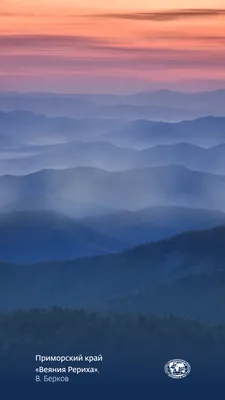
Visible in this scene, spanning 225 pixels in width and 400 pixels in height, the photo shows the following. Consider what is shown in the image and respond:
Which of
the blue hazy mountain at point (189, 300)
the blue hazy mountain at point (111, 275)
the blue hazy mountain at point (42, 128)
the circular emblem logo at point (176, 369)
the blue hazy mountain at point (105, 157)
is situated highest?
the blue hazy mountain at point (42, 128)

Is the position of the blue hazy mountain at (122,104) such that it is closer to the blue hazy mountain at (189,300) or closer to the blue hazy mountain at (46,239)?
the blue hazy mountain at (46,239)

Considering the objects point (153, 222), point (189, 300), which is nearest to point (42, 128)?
point (153, 222)

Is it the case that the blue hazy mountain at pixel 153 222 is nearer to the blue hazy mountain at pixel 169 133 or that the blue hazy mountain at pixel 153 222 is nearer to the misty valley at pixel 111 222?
the misty valley at pixel 111 222

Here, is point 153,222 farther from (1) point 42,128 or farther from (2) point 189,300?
(1) point 42,128

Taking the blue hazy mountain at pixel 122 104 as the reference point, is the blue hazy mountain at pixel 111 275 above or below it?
below

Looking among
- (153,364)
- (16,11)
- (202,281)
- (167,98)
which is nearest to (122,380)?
(153,364)

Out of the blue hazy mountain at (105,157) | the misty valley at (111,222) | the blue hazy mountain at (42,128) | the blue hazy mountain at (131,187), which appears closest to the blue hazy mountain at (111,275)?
the misty valley at (111,222)

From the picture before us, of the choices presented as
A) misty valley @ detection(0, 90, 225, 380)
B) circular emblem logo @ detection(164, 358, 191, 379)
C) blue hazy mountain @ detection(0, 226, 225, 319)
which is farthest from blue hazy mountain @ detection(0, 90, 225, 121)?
circular emblem logo @ detection(164, 358, 191, 379)
